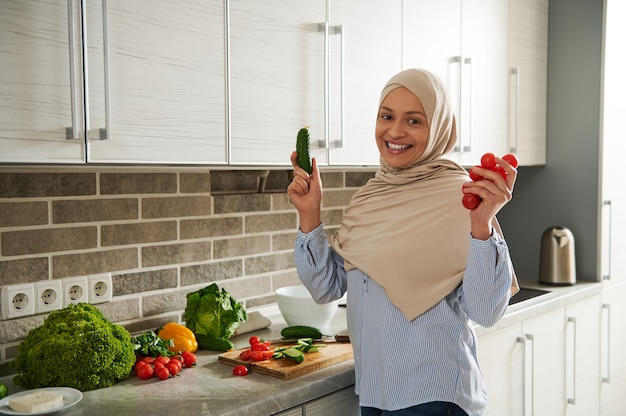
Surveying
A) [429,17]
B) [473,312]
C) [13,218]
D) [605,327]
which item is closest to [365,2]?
[429,17]

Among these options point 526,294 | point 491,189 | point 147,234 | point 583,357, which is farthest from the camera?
point 583,357

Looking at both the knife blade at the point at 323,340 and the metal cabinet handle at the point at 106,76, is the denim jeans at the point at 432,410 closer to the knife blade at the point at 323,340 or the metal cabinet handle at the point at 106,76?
the knife blade at the point at 323,340

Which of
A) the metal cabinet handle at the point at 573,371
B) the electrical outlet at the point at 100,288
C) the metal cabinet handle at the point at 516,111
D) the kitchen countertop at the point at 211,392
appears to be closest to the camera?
the kitchen countertop at the point at 211,392

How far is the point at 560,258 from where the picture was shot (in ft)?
9.68

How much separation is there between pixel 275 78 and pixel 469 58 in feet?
3.38

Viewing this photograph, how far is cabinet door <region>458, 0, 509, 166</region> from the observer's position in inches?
103

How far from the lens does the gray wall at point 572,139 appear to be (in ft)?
9.72

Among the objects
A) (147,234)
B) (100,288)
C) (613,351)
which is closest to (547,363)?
(613,351)

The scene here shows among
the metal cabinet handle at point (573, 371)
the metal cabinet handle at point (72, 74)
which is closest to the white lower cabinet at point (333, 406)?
the metal cabinet handle at point (72, 74)

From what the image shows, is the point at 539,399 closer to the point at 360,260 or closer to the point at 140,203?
the point at 360,260

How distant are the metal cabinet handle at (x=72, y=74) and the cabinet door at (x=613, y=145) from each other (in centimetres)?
234

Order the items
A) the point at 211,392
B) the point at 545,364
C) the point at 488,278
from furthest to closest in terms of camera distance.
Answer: the point at 545,364 < the point at 211,392 < the point at 488,278

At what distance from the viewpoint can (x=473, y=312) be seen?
61.4 inches

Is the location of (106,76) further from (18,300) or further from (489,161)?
(489,161)
